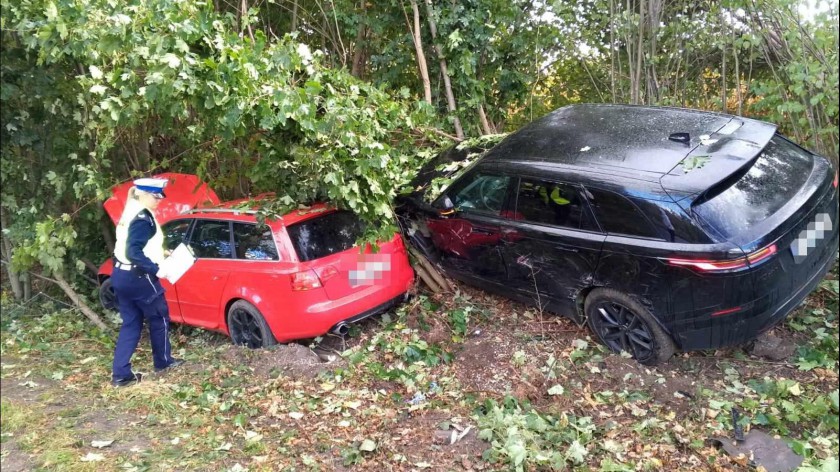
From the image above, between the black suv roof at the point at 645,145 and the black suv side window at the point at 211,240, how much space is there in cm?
262

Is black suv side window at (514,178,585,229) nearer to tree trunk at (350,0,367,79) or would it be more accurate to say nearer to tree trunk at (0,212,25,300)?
tree trunk at (350,0,367,79)

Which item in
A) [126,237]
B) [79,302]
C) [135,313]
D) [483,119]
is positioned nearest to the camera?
[126,237]

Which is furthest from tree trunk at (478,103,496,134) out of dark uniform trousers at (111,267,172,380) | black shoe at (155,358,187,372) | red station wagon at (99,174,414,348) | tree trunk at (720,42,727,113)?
black shoe at (155,358,187,372)

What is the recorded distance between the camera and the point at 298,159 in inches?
201

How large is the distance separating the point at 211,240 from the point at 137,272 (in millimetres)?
894

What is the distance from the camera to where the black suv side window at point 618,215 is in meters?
4.08

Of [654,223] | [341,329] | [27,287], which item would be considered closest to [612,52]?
[654,223]

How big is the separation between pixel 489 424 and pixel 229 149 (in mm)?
4444

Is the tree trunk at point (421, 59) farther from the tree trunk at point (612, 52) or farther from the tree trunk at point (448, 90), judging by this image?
the tree trunk at point (612, 52)

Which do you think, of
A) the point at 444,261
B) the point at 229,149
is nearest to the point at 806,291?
the point at 444,261

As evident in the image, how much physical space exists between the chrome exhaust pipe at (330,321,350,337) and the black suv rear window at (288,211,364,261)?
26.0 inches

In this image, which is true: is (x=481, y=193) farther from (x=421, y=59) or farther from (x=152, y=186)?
(x=152, y=186)

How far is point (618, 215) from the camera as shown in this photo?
422cm

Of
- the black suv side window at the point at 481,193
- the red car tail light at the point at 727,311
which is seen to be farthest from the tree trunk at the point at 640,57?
the red car tail light at the point at 727,311
